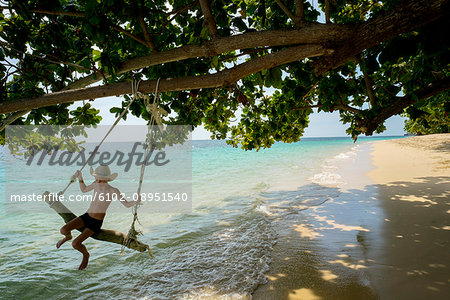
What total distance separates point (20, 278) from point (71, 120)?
2.98 meters

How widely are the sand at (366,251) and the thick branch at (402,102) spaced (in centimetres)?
197

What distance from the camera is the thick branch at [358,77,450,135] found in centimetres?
330

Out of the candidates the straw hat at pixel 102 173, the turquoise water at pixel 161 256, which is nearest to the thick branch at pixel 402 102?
the turquoise water at pixel 161 256

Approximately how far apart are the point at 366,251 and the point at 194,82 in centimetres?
390

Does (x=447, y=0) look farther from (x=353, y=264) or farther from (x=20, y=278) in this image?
(x=20, y=278)

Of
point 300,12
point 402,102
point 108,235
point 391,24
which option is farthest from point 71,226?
point 402,102

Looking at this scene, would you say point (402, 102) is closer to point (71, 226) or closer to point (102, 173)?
point (102, 173)

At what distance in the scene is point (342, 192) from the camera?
8.53 m

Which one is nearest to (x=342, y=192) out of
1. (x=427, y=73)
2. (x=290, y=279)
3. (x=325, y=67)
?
(x=290, y=279)

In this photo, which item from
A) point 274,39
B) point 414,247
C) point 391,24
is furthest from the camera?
point 414,247

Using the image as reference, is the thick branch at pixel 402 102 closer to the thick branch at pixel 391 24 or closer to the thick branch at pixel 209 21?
the thick branch at pixel 391 24

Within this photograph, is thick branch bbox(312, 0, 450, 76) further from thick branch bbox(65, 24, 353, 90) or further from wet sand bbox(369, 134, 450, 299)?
wet sand bbox(369, 134, 450, 299)

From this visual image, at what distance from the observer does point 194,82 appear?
7.58ft

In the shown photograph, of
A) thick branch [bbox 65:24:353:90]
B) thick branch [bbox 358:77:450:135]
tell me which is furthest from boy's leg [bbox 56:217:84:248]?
thick branch [bbox 358:77:450:135]
